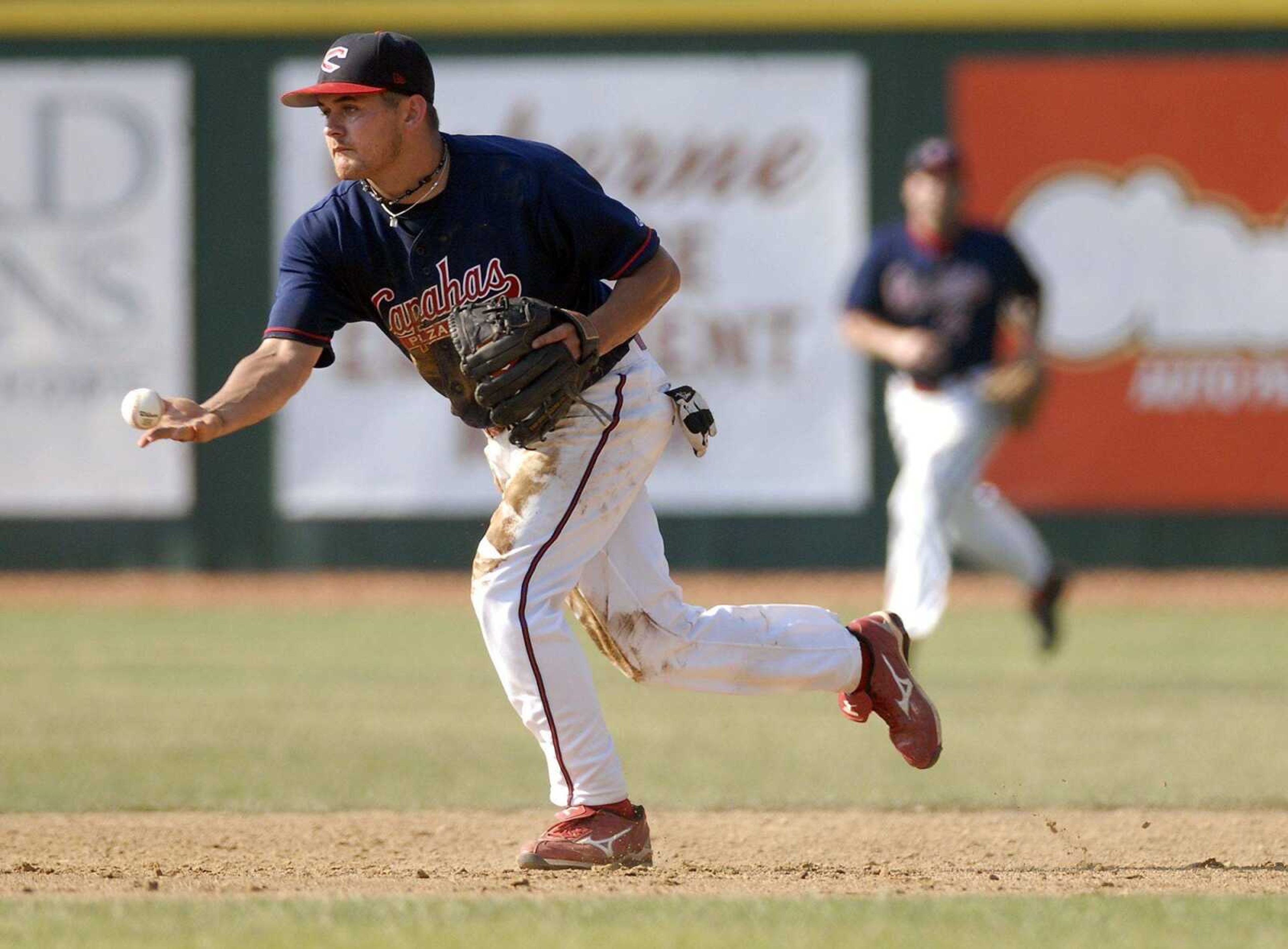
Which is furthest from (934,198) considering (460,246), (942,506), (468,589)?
(468,589)

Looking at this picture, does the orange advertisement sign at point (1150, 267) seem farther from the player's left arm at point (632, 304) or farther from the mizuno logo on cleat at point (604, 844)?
the mizuno logo on cleat at point (604, 844)

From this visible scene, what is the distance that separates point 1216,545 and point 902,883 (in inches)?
399

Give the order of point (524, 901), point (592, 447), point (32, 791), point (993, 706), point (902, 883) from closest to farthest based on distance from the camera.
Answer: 1. point (524, 901)
2. point (902, 883)
3. point (592, 447)
4. point (32, 791)
5. point (993, 706)

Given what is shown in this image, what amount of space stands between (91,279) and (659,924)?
37.0 ft

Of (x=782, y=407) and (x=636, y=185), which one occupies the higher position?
(x=636, y=185)

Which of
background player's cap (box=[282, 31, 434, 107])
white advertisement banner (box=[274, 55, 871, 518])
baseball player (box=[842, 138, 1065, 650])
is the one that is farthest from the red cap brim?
white advertisement banner (box=[274, 55, 871, 518])

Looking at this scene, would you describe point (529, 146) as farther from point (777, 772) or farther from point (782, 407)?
point (782, 407)

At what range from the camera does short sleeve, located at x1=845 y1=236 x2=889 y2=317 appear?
9.00m

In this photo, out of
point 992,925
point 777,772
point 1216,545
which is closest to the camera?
point 992,925

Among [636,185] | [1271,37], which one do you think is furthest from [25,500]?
[1271,37]

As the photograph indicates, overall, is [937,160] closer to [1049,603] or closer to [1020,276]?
[1020,276]

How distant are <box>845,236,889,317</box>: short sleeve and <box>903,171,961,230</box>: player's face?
0.75 ft

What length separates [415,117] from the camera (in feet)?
15.0

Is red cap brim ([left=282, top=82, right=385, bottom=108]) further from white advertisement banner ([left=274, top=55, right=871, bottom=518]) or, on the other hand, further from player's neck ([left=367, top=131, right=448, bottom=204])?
white advertisement banner ([left=274, top=55, right=871, bottom=518])
